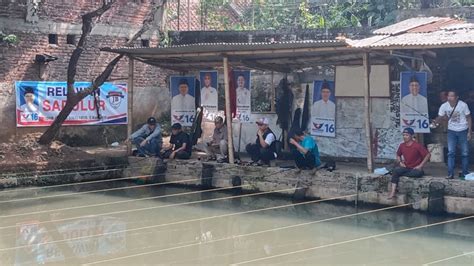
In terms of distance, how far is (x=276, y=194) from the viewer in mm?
12125

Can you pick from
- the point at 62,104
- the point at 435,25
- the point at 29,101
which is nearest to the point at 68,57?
the point at 62,104

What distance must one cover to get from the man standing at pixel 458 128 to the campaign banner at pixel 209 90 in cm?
512

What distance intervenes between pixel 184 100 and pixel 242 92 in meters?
1.72

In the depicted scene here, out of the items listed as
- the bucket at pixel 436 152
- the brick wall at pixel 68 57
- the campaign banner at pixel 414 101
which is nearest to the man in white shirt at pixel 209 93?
the brick wall at pixel 68 57

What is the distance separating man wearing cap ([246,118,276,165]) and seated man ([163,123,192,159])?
61.9 inches

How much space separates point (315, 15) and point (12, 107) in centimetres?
982

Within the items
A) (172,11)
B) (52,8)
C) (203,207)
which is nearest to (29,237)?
(203,207)

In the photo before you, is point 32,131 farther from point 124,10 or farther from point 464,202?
point 464,202

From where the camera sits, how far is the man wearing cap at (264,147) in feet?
40.8

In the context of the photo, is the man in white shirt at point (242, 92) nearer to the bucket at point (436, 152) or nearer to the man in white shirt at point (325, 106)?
the man in white shirt at point (325, 106)

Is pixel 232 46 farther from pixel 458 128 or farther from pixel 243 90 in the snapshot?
pixel 458 128

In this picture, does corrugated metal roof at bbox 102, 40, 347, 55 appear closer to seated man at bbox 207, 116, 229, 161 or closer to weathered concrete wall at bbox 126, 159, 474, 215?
seated man at bbox 207, 116, 229, 161

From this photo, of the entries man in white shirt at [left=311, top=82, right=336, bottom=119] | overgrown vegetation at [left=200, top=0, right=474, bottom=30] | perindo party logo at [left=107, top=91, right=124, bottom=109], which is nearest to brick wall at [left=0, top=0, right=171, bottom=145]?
perindo party logo at [left=107, top=91, right=124, bottom=109]

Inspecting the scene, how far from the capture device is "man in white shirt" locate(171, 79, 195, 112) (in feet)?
48.5
